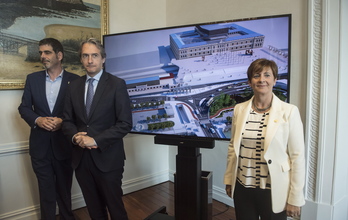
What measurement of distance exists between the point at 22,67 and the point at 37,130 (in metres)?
0.64

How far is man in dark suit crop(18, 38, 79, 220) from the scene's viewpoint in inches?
80.2

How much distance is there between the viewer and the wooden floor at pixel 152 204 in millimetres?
2521

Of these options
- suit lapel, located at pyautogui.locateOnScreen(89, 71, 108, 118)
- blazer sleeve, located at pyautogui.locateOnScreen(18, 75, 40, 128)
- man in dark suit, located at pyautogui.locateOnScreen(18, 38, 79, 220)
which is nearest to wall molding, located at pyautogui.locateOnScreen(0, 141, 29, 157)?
man in dark suit, located at pyautogui.locateOnScreen(18, 38, 79, 220)

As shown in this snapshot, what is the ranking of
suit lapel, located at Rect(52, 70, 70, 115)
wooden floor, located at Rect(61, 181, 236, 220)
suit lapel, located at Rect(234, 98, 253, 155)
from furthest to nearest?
wooden floor, located at Rect(61, 181, 236, 220) < suit lapel, located at Rect(52, 70, 70, 115) < suit lapel, located at Rect(234, 98, 253, 155)

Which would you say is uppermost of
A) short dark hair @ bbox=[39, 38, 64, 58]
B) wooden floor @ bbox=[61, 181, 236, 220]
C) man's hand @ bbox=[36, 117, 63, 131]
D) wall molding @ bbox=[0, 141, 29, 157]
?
short dark hair @ bbox=[39, 38, 64, 58]

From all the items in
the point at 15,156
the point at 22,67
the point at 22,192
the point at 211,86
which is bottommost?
the point at 22,192

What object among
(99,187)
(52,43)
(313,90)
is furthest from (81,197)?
(313,90)

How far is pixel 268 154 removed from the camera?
1.31m

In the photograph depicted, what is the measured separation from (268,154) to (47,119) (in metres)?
1.61

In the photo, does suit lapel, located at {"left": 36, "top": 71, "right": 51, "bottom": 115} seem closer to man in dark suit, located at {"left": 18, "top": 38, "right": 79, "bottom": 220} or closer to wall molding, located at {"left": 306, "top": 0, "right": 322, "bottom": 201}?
man in dark suit, located at {"left": 18, "top": 38, "right": 79, "bottom": 220}

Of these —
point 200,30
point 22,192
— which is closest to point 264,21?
point 200,30

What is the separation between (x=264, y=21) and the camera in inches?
64.6

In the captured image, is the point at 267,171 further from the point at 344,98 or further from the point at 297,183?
the point at 344,98

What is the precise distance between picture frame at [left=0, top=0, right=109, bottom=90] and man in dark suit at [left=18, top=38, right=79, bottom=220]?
0.28 metres
